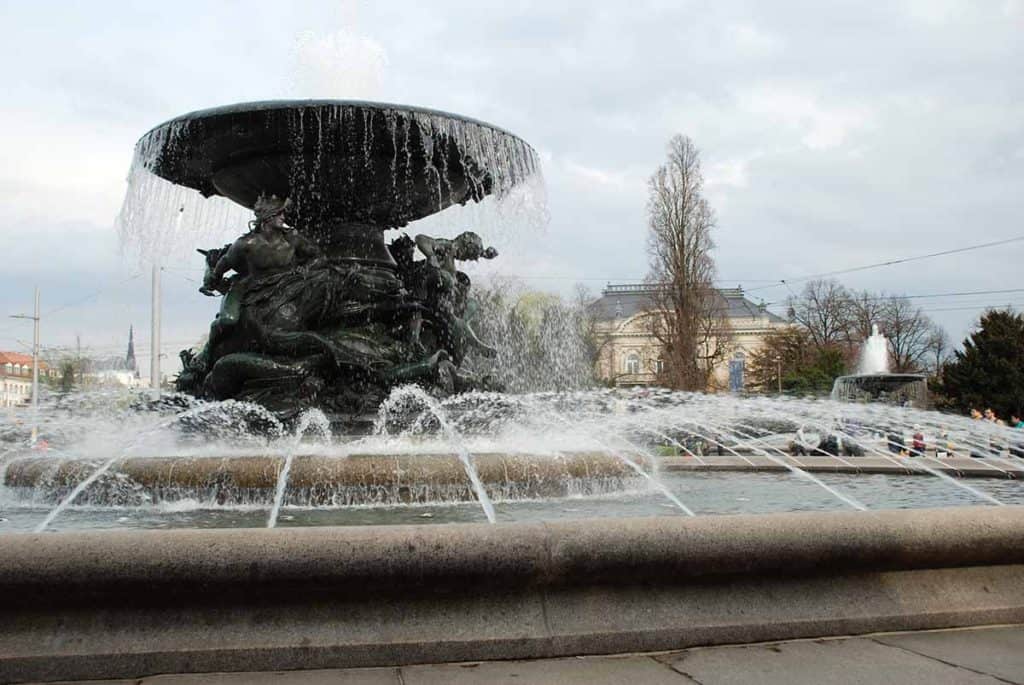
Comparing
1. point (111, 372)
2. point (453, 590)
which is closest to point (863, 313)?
point (111, 372)

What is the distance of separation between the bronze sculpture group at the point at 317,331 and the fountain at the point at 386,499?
3 cm

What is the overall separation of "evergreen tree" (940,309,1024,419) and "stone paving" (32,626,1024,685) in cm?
3910

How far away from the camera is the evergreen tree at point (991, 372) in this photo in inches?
1521

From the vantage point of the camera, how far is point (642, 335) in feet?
213

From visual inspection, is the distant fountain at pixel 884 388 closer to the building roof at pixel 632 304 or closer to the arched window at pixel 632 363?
the arched window at pixel 632 363

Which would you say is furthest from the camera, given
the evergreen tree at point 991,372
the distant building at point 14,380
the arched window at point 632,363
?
the distant building at point 14,380

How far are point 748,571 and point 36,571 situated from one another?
8.49 feet

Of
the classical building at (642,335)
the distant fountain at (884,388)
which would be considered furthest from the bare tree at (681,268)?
the distant fountain at (884,388)

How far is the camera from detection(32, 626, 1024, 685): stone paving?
10.4 feet

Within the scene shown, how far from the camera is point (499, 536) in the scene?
3.44 meters

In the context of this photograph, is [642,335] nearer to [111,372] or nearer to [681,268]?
[681,268]

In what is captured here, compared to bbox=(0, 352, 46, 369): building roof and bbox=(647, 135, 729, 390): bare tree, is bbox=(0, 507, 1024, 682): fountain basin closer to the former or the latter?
bbox=(647, 135, 729, 390): bare tree

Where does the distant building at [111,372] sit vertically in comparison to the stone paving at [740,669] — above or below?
above

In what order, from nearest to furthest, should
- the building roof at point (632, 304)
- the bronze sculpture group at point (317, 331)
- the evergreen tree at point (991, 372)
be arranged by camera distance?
the bronze sculpture group at point (317, 331), the evergreen tree at point (991, 372), the building roof at point (632, 304)
